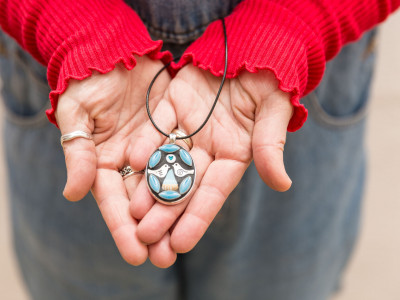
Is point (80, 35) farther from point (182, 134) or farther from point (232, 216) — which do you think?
point (232, 216)

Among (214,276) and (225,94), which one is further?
(214,276)

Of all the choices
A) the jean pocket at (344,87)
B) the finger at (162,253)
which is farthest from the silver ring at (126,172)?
the jean pocket at (344,87)

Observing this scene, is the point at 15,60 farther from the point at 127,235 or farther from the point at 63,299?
the point at 63,299

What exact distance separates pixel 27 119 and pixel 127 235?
359 millimetres

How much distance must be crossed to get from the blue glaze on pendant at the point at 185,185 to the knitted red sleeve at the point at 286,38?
15 centimetres

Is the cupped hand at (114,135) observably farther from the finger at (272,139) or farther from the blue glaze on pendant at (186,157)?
the finger at (272,139)

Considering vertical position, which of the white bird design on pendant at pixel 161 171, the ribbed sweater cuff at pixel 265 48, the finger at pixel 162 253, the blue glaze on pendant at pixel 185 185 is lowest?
the finger at pixel 162 253

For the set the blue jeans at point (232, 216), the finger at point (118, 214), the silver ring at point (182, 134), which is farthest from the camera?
the blue jeans at point (232, 216)

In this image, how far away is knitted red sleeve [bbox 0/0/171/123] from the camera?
2.05 ft

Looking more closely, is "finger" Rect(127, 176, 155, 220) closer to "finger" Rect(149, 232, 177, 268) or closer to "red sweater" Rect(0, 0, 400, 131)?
"finger" Rect(149, 232, 177, 268)

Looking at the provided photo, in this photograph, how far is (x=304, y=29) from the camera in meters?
0.64

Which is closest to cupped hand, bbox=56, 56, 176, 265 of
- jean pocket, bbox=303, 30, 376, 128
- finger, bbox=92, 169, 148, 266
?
finger, bbox=92, 169, 148, 266

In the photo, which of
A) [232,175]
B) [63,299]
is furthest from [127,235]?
[63,299]

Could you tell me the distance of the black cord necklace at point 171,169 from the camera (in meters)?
0.62
